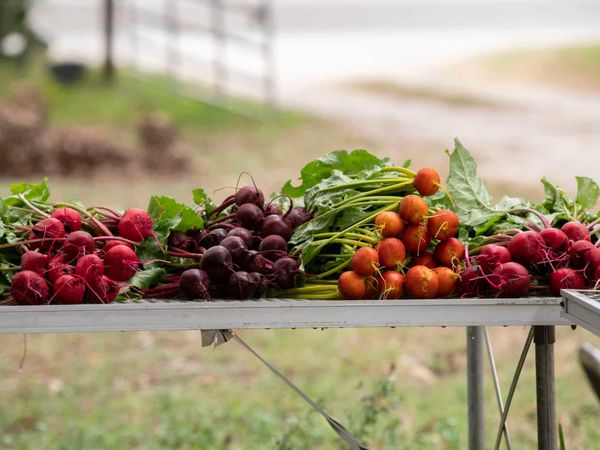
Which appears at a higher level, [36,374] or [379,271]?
[379,271]

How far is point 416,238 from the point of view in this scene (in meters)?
2.65

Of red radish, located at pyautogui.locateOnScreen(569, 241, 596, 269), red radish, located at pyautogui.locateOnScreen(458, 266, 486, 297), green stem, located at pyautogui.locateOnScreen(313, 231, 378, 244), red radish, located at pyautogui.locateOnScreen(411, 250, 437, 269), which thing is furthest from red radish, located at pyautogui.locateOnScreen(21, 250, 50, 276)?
red radish, located at pyautogui.locateOnScreen(569, 241, 596, 269)

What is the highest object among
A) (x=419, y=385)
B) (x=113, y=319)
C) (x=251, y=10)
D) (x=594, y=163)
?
(x=251, y=10)

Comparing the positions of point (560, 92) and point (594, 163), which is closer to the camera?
point (594, 163)

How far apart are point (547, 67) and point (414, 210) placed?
21248mm

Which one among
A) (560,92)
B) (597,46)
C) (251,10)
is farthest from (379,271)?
(597,46)

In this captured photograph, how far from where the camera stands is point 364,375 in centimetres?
623

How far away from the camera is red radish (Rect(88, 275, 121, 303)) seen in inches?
101

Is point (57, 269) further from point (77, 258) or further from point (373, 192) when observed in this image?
point (373, 192)

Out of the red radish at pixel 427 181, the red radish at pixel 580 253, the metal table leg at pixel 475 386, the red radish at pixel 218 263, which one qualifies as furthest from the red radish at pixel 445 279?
the metal table leg at pixel 475 386

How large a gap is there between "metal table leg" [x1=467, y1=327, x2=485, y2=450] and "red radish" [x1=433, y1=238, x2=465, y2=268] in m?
0.71

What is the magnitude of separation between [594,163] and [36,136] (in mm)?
7556

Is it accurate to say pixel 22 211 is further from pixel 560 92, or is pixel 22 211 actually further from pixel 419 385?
pixel 560 92

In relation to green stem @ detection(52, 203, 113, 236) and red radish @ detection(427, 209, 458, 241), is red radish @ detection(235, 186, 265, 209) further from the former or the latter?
red radish @ detection(427, 209, 458, 241)
